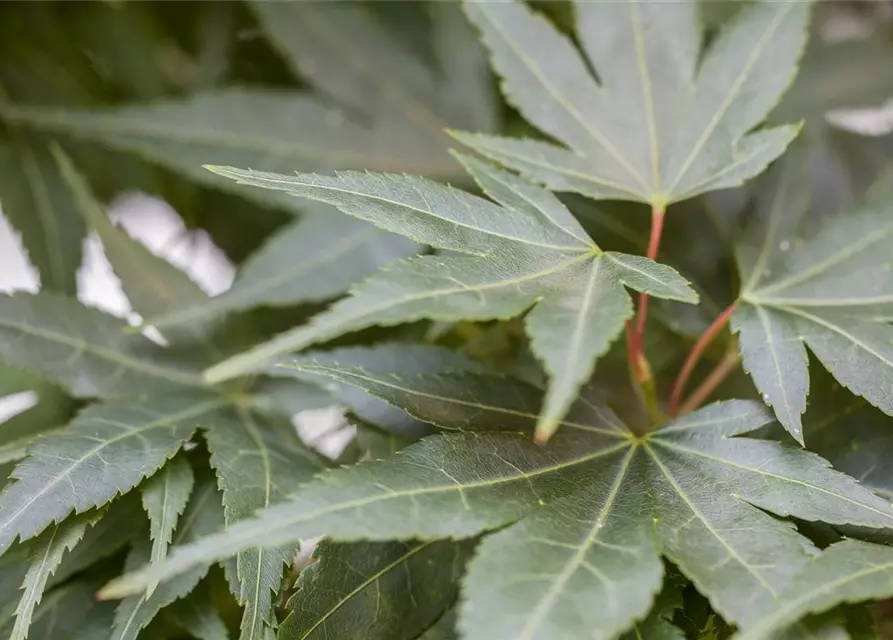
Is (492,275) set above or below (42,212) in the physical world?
above

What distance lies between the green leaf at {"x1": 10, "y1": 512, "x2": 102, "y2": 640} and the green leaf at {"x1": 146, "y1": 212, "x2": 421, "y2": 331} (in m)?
0.20

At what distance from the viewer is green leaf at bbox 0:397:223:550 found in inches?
17.6

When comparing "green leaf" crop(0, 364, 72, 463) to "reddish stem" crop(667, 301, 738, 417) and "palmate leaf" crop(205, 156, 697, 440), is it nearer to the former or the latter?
"palmate leaf" crop(205, 156, 697, 440)

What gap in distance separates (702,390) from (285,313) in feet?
1.27

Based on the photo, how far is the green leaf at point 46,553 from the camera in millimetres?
440

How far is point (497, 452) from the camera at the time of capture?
44 cm

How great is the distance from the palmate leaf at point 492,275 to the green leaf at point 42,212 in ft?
1.40

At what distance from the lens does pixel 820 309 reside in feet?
1.68

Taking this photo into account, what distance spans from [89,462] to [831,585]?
1.38ft


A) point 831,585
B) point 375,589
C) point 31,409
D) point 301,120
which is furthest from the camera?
point 301,120

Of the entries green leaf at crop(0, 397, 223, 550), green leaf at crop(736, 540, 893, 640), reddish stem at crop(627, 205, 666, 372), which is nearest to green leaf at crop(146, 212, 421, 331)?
green leaf at crop(0, 397, 223, 550)

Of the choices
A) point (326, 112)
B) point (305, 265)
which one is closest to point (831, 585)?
point (305, 265)

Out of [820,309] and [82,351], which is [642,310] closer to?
[820,309]

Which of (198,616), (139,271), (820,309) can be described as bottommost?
(198,616)
